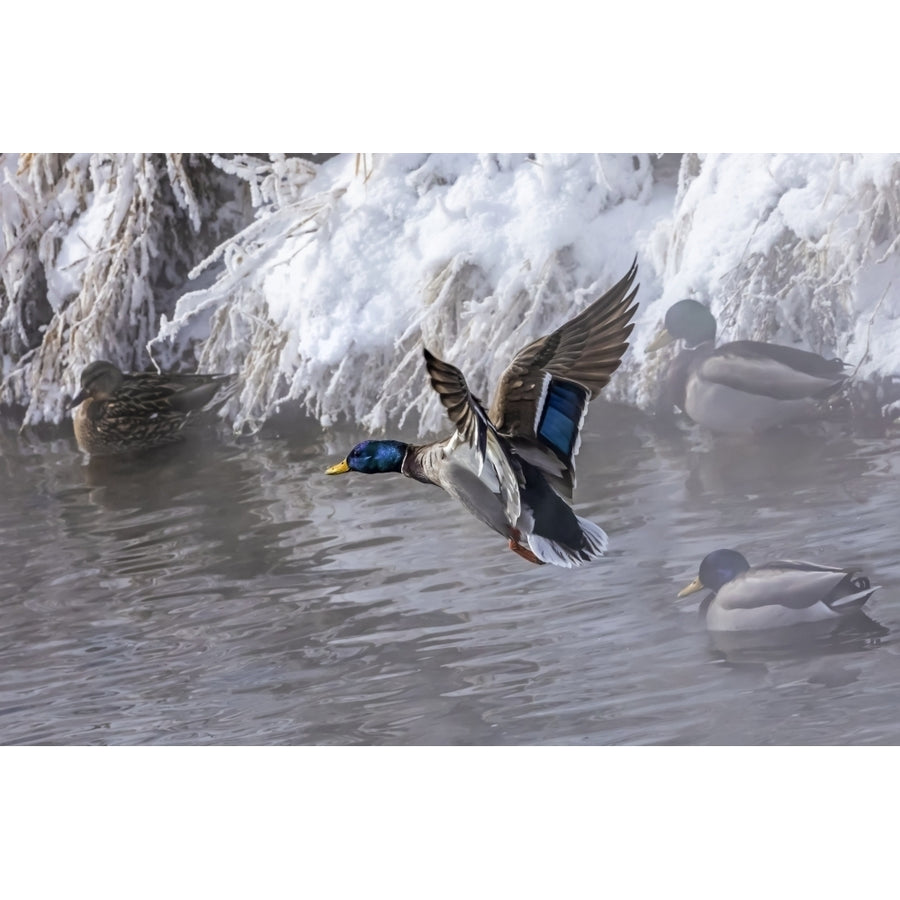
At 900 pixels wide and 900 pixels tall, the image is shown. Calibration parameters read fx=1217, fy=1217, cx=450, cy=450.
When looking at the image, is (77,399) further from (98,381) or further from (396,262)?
(396,262)

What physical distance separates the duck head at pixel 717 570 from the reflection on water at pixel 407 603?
0.03m

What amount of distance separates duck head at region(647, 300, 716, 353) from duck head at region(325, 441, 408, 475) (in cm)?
67

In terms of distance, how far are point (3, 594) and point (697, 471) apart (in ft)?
5.91

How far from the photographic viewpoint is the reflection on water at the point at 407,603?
3.01 metres

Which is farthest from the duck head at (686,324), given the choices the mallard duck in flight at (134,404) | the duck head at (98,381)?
the duck head at (98,381)

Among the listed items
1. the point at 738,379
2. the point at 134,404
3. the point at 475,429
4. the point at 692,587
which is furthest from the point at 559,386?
the point at 134,404

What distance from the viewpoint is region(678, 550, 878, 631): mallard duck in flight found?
299 cm

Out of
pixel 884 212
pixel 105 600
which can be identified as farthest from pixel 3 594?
pixel 884 212

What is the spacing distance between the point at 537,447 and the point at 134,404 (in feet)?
3.56

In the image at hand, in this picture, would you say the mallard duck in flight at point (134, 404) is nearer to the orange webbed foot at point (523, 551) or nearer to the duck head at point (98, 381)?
the duck head at point (98, 381)

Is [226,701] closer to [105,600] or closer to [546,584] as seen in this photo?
[105,600]

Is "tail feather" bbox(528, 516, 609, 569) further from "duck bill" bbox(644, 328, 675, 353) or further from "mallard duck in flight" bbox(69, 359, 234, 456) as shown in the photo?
"mallard duck in flight" bbox(69, 359, 234, 456)

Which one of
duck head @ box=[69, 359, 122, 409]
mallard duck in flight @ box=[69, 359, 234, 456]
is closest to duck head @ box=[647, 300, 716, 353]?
mallard duck in flight @ box=[69, 359, 234, 456]
